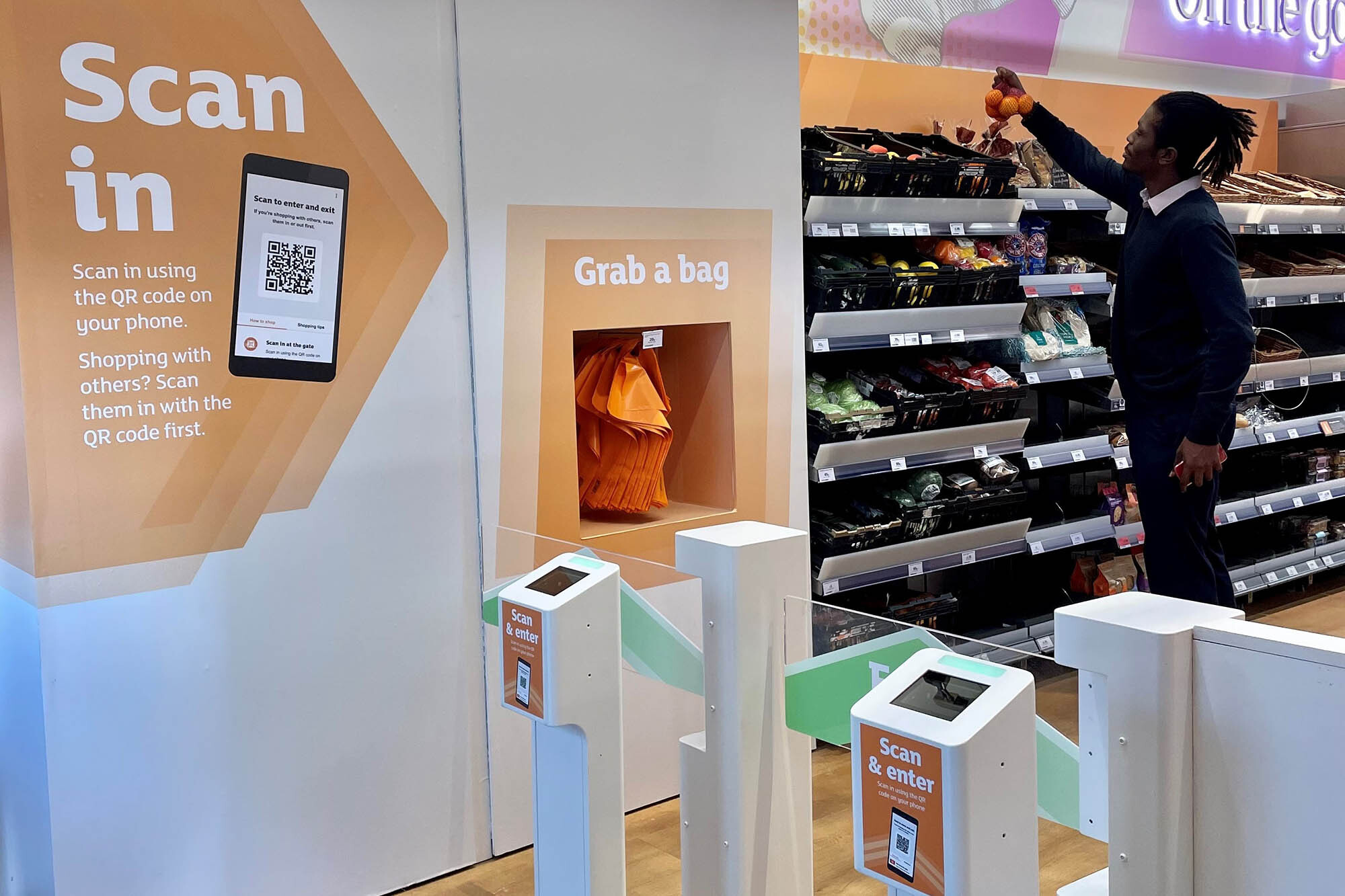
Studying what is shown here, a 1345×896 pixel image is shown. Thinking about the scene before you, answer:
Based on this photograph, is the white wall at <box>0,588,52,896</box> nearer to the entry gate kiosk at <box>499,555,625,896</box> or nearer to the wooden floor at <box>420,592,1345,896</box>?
the wooden floor at <box>420,592,1345,896</box>

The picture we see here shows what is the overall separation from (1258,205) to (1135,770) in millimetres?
4565

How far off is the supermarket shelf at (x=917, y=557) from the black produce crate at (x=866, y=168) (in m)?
1.20

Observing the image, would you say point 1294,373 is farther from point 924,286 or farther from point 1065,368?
point 924,286

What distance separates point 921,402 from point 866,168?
808 mm

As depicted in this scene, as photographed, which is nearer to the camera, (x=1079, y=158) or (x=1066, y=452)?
(x=1079, y=158)

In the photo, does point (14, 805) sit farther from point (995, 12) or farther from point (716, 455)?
point (995, 12)

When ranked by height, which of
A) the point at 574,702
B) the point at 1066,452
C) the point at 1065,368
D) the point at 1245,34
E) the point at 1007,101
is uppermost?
the point at 1245,34

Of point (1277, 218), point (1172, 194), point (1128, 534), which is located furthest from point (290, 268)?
point (1277, 218)

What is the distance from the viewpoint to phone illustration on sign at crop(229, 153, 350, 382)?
2.81 m

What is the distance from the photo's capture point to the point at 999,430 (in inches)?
174

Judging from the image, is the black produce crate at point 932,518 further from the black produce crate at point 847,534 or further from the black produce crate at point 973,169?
the black produce crate at point 973,169

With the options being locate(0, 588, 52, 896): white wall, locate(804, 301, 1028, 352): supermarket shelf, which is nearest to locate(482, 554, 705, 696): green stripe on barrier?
locate(0, 588, 52, 896): white wall

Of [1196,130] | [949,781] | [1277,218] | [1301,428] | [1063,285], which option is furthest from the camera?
[1301,428]

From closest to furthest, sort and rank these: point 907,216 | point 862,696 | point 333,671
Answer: point 862,696 → point 333,671 → point 907,216
